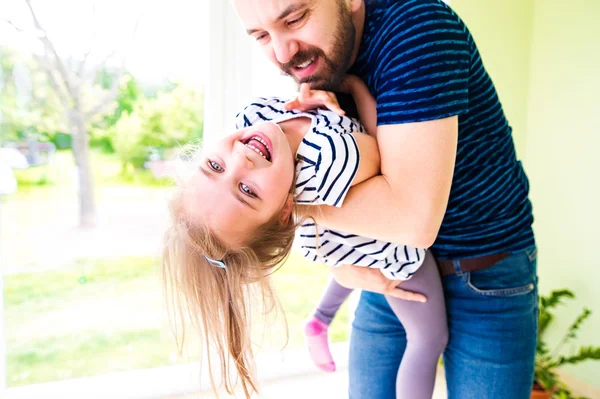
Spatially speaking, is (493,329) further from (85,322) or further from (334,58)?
(85,322)

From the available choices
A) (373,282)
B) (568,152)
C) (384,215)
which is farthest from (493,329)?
(568,152)

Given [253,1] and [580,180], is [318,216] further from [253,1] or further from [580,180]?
[580,180]

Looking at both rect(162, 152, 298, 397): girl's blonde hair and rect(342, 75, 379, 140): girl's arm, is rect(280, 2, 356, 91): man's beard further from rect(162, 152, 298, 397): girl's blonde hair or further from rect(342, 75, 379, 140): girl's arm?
rect(162, 152, 298, 397): girl's blonde hair

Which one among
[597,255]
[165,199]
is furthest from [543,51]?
[165,199]

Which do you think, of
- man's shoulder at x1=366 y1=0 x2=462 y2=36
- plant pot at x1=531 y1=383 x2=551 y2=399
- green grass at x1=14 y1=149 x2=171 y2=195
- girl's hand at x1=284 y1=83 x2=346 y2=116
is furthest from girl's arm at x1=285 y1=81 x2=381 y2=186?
plant pot at x1=531 y1=383 x2=551 y2=399

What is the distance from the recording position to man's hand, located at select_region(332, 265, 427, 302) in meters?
1.17

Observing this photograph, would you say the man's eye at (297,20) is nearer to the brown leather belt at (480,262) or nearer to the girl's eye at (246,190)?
the girl's eye at (246,190)

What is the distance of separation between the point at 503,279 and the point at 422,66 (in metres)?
0.57

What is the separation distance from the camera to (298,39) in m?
1.02

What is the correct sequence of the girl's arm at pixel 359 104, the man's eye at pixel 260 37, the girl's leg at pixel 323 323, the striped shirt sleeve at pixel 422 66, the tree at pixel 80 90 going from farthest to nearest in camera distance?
the tree at pixel 80 90 → the girl's leg at pixel 323 323 → the man's eye at pixel 260 37 → the girl's arm at pixel 359 104 → the striped shirt sleeve at pixel 422 66

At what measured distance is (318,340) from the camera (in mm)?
1582

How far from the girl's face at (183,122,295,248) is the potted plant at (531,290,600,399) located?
1685mm

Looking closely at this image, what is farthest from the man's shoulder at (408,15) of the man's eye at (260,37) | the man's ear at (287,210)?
the man's ear at (287,210)

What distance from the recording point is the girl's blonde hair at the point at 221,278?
1140 millimetres
